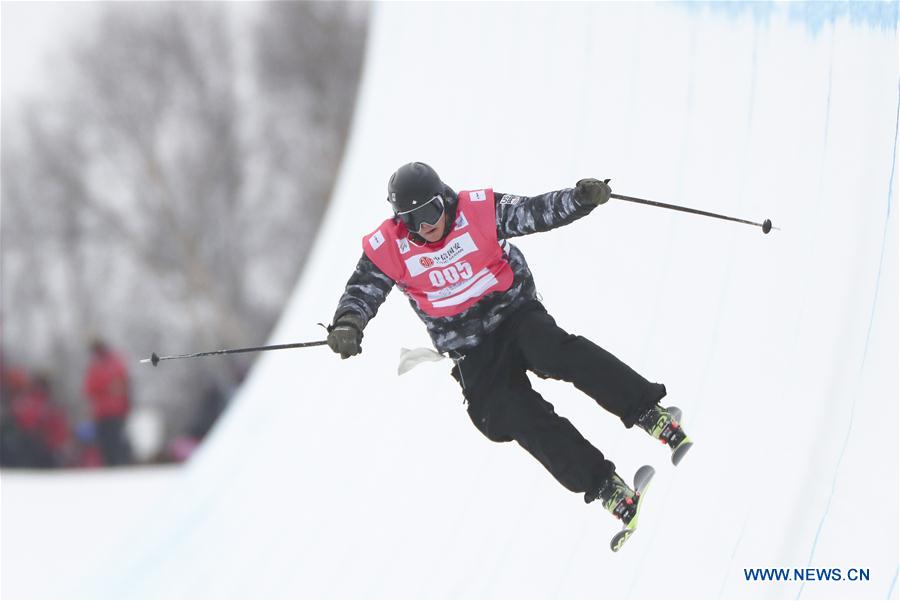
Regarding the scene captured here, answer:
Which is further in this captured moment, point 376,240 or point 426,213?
point 376,240

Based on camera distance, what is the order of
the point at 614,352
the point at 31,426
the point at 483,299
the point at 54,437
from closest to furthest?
1. the point at 483,299
2. the point at 614,352
3. the point at 31,426
4. the point at 54,437

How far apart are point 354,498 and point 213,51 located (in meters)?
15.7

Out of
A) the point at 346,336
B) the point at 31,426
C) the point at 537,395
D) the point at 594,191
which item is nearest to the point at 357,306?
the point at 346,336

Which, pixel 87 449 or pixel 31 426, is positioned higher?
pixel 31 426

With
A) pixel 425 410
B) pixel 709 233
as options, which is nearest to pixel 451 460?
pixel 425 410

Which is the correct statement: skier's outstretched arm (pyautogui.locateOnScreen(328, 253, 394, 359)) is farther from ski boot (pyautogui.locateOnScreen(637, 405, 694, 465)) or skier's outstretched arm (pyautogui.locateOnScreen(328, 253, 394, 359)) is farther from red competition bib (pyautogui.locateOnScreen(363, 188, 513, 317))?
ski boot (pyautogui.locateOnScreen(637, 405, 694, 465))

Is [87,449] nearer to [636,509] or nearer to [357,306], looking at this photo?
[357,306]

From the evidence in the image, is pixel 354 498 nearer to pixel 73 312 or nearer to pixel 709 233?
pixel 709 233

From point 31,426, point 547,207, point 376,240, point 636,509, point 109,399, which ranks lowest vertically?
point 31,426

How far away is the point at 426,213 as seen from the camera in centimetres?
348

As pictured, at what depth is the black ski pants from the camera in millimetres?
3377

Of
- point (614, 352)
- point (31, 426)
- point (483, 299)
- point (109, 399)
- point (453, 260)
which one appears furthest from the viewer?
point (31, 426)

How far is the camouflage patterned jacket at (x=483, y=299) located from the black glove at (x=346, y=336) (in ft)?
0.12

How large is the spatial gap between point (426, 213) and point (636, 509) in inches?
45.1
